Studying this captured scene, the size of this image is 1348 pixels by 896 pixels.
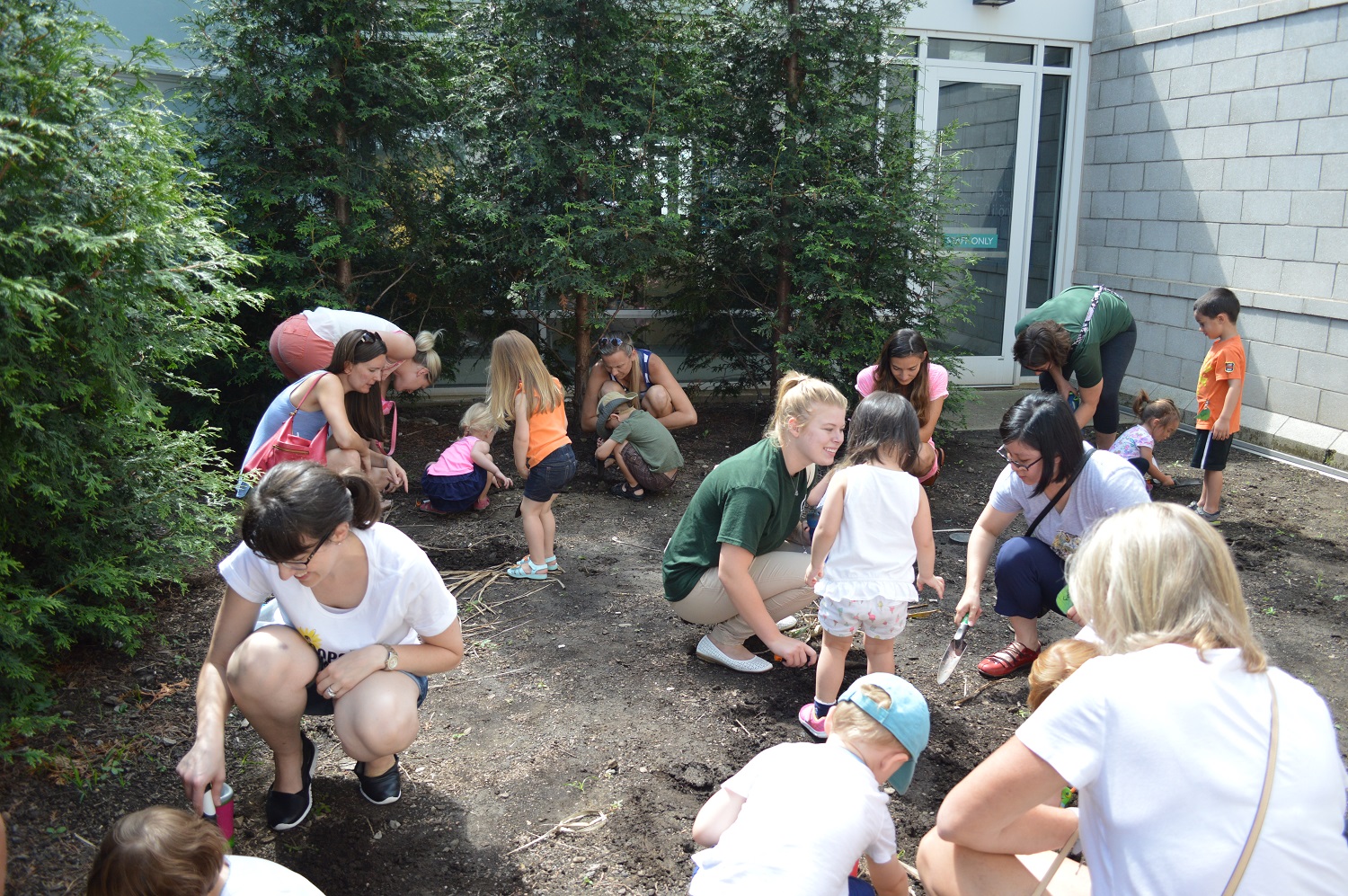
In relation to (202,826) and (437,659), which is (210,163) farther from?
(202,826)

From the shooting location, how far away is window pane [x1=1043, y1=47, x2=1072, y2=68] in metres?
9.37

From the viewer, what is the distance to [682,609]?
399cm

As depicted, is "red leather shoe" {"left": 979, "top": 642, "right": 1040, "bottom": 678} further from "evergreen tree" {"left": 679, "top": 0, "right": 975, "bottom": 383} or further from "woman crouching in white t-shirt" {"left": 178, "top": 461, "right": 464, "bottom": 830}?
"evergreen tree" {"left": 679, "top": 0, "right": 975, "bottom": 383}

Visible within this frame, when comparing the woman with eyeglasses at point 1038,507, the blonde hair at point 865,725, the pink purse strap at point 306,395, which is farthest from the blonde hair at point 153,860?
the pink purse strap at point 306,395

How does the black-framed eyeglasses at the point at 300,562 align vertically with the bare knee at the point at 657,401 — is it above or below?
above

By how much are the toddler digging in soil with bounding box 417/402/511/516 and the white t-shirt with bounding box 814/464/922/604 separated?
Result: 276 cm

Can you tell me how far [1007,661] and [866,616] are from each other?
963 mm

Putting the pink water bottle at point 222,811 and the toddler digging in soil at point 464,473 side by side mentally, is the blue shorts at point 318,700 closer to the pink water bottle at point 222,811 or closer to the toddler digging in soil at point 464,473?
the pink water bottle at point 222,811

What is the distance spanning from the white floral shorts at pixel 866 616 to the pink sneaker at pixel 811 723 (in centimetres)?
29

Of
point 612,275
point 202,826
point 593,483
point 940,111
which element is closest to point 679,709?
point 202,826

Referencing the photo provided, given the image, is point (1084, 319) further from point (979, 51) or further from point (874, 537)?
point (979, 51)

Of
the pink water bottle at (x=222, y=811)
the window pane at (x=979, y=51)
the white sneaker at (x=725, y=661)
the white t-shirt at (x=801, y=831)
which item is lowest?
the white sneaker at (x=725, y=661)

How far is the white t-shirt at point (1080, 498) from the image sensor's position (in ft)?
11.6

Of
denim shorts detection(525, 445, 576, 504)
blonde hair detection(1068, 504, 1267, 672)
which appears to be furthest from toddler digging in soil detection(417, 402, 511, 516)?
blonde hair detection(1068, 504, 1267, 672)
